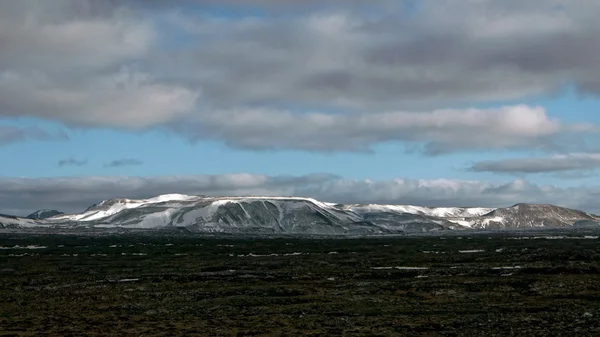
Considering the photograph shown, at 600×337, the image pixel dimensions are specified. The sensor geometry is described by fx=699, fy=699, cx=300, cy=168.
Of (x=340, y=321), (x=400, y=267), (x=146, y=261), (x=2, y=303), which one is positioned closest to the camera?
(x=340, y=321)

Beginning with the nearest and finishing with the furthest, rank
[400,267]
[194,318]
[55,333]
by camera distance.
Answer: [55,333], [194,318], [400,267]

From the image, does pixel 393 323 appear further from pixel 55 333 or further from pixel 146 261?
pixel 146 261

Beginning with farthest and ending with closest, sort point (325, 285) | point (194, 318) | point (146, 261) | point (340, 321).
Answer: point (146, 261), point (325, 285), point (194, 318), point (340, 321)

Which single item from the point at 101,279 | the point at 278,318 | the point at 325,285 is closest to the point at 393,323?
the point at 278,318

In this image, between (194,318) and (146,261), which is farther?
(146,261)

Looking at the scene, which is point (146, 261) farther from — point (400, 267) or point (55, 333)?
point (55, 333)

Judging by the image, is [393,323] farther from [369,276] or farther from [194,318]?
[369,276]

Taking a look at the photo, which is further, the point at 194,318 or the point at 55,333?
the point at 194,318

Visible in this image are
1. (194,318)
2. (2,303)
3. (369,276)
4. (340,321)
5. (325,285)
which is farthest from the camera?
(369,276)

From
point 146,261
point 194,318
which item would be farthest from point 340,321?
point 146,261
